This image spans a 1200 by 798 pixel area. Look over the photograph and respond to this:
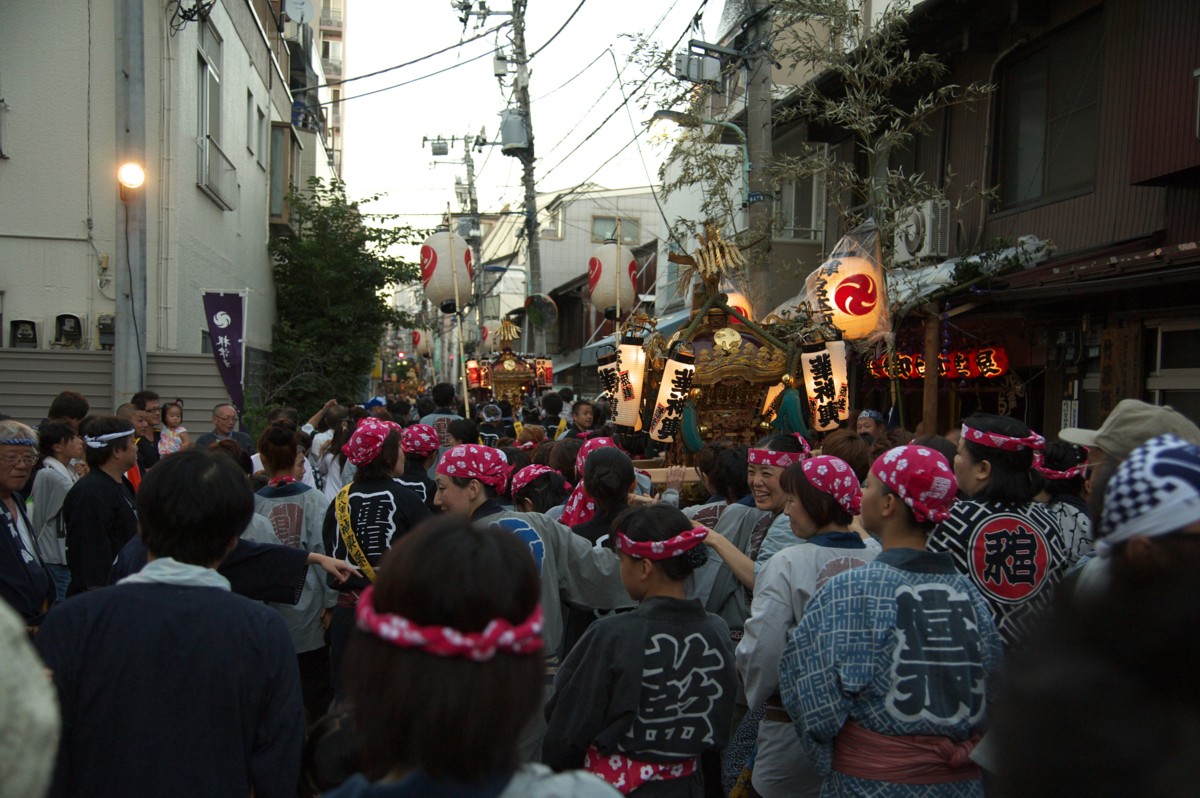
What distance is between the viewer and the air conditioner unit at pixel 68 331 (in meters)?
11.6

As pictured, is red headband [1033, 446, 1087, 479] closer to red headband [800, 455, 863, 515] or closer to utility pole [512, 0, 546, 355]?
red headband [800, 455, 863, 515]

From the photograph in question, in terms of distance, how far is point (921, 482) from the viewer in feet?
10.5

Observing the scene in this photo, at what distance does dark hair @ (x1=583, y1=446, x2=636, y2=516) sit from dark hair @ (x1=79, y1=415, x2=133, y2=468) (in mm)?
2711

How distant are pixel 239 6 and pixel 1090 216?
14.2m

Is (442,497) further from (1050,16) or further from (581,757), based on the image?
(1050,16)

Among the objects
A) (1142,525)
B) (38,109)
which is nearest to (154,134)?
(38,109)

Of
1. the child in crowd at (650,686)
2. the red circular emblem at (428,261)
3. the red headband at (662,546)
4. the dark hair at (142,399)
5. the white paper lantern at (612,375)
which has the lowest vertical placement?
the child in crowd at (650,686)

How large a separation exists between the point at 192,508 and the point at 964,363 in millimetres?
11607

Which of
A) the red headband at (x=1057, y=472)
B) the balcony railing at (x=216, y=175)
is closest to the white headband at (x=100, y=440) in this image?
the red headband at (x=1057, y=472)

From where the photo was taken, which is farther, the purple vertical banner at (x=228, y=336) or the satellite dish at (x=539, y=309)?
the satellite dish at (x=539, y=309)

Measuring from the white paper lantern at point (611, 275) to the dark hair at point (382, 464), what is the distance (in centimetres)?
932

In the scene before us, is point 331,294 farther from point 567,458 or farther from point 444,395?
point 567,458

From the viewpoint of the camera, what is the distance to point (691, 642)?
10.9ft

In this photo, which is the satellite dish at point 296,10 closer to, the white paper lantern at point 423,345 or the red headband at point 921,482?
the red headband at point 921,482
